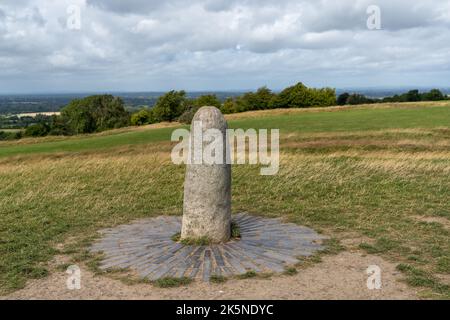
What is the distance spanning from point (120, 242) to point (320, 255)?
12.0ft

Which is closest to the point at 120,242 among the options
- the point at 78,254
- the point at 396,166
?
the point at 78,254

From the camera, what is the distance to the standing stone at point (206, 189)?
7824 millimetres

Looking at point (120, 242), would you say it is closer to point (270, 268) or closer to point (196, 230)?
point (196, 230)

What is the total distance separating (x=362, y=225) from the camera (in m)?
9.05

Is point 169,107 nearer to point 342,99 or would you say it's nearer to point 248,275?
point 342,99

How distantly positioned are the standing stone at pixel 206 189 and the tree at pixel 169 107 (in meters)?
72.7

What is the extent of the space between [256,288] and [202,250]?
1.74 metres

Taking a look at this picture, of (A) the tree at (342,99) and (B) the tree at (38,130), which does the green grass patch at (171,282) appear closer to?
(B) the tree at (38,130)

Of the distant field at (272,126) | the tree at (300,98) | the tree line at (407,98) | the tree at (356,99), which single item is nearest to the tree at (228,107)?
the tree at (300,98)

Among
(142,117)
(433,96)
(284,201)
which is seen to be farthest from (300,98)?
(284,201)

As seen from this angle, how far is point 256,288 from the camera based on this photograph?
19.6ft

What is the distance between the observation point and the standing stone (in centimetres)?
782

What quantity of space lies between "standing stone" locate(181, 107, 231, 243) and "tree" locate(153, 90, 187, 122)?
7273 cm
